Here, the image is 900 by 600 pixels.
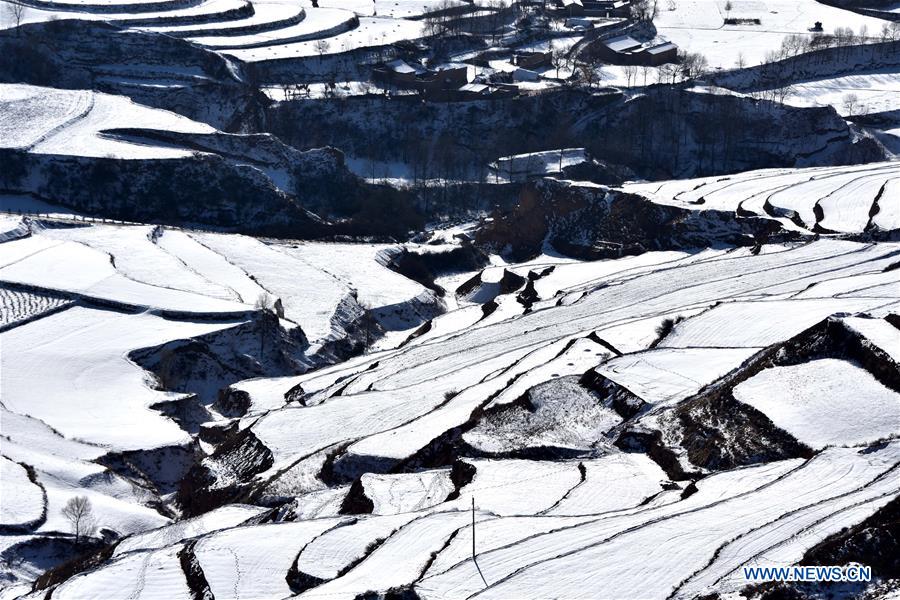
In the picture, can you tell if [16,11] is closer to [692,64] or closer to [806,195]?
[692,64]

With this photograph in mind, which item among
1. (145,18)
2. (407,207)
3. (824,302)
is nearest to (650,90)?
(407,207)

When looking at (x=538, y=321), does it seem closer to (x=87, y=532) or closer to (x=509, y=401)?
(x=509, y=401)

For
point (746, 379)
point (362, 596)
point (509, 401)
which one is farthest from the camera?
point (509, 401)

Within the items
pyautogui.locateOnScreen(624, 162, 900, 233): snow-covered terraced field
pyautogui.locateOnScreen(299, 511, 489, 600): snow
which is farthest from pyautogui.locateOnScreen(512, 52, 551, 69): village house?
pyautogui.locateOnScreen(299, 511, 489, 600): snow

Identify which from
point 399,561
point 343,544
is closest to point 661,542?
point 399,561

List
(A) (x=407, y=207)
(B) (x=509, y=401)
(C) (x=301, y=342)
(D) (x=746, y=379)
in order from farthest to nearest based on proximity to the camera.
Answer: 1. (A) (x=407, y=207)
2. (C) (x=301, y=342)
3. (B) (x=509, y=401)
4. (D) (x=746, y=379)

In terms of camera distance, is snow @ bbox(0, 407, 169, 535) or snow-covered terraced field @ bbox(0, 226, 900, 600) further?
snow @ bbox(0, 407, 169, 535)

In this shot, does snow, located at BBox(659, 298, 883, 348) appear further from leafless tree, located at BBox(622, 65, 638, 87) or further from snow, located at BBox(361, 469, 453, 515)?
leafless tree, located at BBox(622, 65, 638, 87)

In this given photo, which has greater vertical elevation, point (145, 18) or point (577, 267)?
point (145, 18)
